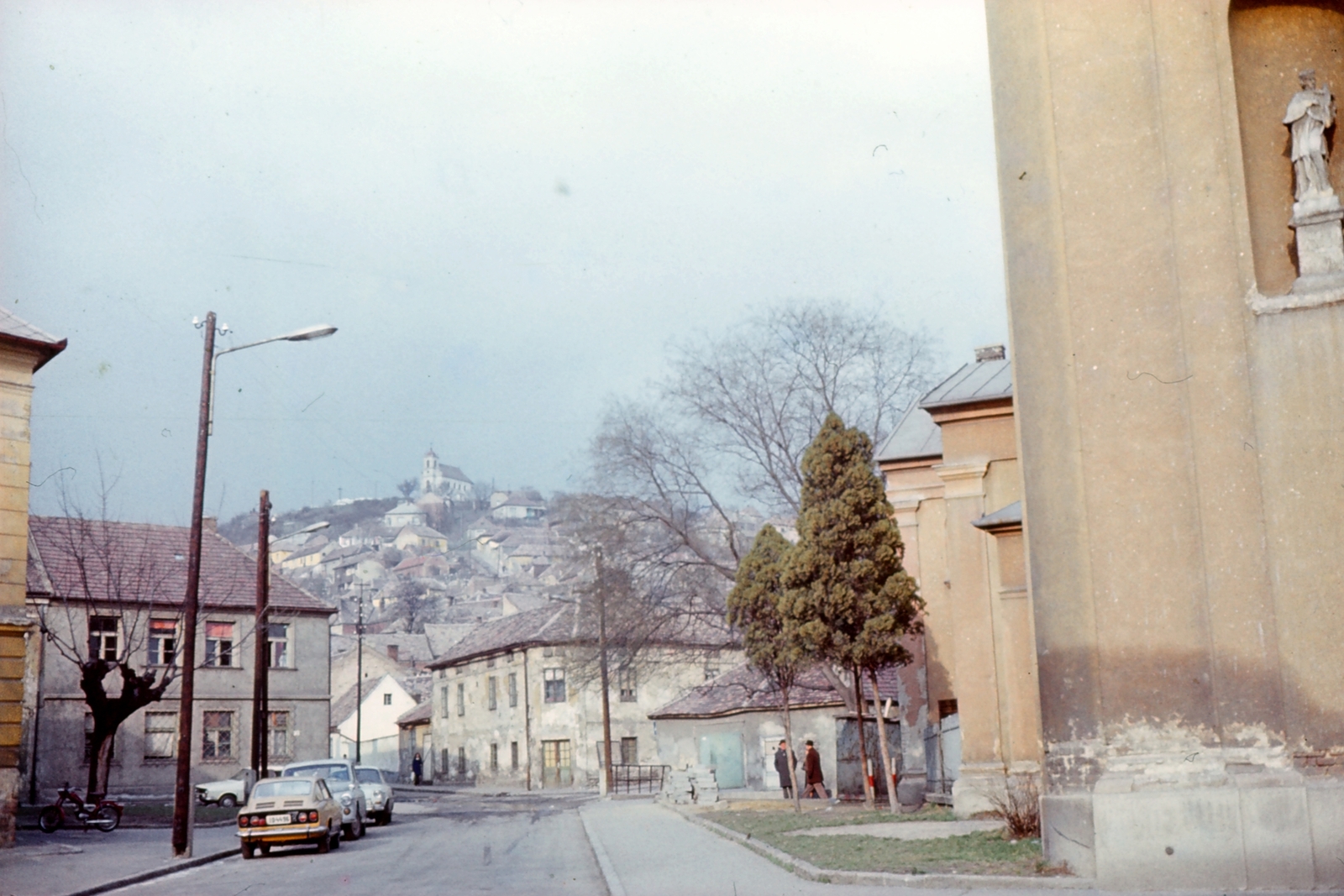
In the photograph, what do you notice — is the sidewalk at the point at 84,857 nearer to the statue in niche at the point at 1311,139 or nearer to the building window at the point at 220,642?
the statue in niche at the point at 1311,139

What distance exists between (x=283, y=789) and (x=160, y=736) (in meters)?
29.8

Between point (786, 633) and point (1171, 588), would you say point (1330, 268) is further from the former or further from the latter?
point (786, 633)

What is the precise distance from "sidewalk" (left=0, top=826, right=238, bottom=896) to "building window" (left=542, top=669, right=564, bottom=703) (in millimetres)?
34000

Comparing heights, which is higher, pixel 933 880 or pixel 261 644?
pixel 261 644

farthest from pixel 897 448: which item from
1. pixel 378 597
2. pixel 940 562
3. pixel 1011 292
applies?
pixel 378 597

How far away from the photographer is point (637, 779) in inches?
2163

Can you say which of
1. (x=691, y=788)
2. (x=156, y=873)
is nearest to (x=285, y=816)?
(x=156, y=873)

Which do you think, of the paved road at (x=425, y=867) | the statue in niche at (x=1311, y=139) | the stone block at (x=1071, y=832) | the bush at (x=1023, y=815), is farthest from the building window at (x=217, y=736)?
the statue in niche at (x=1311, y=139)

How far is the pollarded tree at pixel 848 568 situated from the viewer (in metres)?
24.8

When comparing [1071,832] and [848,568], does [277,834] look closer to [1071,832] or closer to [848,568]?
[848,568]

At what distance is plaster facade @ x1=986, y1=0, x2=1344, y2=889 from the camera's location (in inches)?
467

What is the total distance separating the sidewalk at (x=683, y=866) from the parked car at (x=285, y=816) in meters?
4.61

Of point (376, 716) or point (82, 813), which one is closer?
point (82, 813)

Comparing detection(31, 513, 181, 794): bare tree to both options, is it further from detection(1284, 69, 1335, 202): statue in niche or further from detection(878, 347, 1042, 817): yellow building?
detection(1284, 69, 1335, 202): statue in niche
